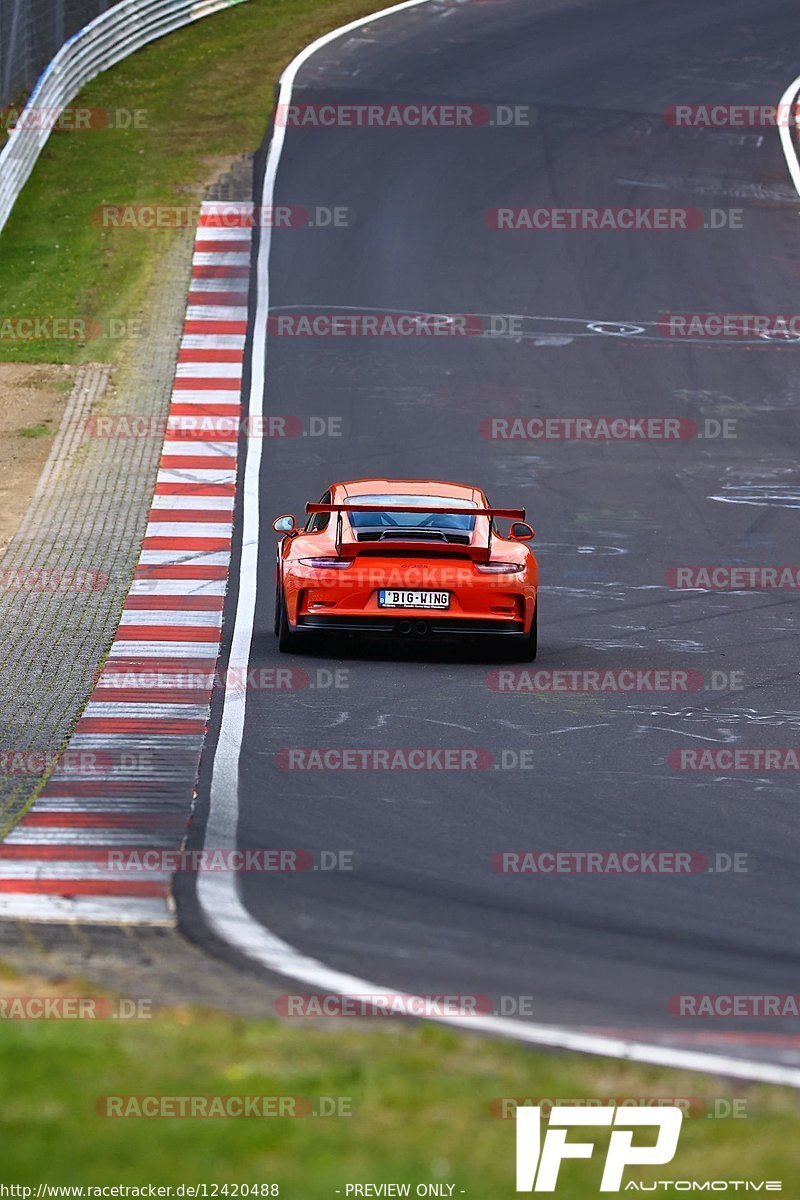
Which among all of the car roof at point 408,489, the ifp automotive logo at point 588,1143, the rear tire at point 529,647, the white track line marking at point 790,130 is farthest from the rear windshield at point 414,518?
the white track line marking at point 790,130

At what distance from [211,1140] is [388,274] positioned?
23823mm

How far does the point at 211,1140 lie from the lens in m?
5.34

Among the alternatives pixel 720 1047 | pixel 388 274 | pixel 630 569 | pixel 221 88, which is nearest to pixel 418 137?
pixel 221 88

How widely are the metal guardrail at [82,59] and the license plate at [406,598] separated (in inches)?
696

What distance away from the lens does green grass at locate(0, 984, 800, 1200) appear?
5.16 m

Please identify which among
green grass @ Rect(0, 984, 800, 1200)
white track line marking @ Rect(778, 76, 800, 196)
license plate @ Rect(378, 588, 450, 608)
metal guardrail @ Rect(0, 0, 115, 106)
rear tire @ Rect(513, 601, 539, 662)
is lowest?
white track line marking @ Rect(778, 76, 800, 196)

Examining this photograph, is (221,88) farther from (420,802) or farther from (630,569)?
(420,802)

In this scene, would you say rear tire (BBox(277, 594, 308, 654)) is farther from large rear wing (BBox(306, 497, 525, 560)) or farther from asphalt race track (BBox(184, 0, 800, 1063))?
large rear wing (BBox(306, 497, 525, 560))

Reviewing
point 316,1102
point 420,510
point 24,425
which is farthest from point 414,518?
point 24,425

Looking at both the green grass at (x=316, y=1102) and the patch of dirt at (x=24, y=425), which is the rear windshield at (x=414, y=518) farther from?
the green grass at (x=316, y=1102)

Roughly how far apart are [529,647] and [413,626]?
3.03 feet

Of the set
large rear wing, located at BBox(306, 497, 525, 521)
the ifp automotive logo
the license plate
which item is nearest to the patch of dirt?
large rear wing, located at BBox(306, 497, 525, 521)

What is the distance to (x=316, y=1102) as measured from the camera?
5.71 meters

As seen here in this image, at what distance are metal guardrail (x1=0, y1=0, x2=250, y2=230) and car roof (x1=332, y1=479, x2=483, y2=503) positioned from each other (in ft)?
52.3
